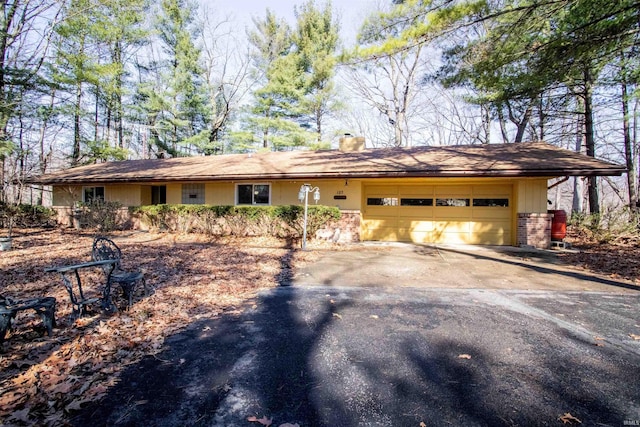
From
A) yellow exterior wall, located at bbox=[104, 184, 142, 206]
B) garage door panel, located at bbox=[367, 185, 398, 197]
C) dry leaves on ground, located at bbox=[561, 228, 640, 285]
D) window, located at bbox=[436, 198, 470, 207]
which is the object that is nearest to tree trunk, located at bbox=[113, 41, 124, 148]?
yellow exterior wall, located at bbox=[104, 184, 142, 206]

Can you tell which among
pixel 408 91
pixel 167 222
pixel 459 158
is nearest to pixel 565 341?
pixel 459 158

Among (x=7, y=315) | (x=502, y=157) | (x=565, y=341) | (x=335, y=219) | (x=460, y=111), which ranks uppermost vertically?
(x=460, y=111)

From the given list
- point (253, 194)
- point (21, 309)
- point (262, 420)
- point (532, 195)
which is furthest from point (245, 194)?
point (262, 420)

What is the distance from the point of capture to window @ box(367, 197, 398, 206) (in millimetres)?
11328

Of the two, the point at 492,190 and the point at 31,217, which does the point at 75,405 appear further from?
the point at 31,217

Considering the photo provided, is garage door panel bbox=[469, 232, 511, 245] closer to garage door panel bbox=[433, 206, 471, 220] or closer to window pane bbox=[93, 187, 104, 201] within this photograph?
garage door panel bbox=[433, 206, 471, 220]

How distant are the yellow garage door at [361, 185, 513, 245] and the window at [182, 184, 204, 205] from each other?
7.13 meters

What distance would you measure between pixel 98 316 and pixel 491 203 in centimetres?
1109

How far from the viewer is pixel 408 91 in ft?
68.2

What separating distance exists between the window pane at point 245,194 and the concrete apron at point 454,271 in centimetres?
519

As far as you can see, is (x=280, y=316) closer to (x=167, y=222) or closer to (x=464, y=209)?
(x=464, y=209)

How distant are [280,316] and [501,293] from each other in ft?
12.0

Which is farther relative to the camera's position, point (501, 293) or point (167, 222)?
point (167, 222)

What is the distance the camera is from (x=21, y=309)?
2832 mm
